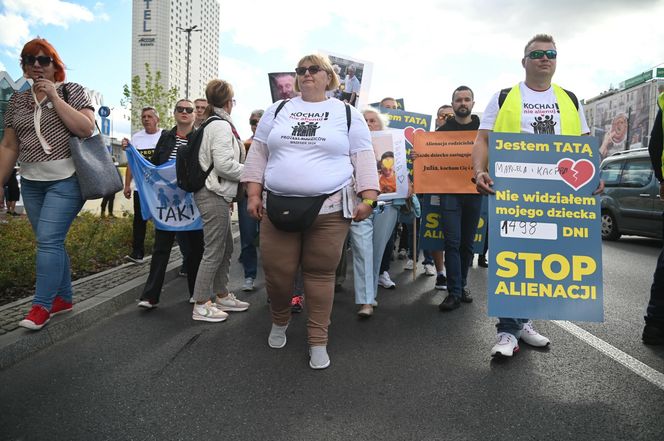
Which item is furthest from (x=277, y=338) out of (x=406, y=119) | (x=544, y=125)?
(x=406, y=119)

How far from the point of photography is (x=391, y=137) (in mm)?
4988

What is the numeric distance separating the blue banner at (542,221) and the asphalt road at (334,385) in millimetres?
484

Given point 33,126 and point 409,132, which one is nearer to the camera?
point 33,126

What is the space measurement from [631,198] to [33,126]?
10.8 m

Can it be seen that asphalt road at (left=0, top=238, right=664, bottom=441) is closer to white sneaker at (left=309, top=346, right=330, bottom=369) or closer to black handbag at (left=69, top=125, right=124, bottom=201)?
white sneaker at (left=309, top=346, right=330, bottom=369)

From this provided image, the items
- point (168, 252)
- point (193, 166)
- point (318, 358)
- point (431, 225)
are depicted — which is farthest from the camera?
point (431, 225)

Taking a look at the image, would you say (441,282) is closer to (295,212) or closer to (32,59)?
(295,212)

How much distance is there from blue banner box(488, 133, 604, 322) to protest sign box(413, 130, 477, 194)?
160cm

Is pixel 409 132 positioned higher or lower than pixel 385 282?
higher

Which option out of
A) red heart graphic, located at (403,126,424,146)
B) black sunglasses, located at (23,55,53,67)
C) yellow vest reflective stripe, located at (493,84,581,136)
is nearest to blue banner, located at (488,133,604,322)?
yellow vest reflective stripe, located at (493,84,581,136)

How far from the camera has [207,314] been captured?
4.26 meters

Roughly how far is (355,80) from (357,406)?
15.5 ft

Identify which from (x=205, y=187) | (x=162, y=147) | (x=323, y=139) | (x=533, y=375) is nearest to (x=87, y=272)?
(x=162, y=147)

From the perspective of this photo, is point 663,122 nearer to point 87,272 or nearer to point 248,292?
point 248,292
